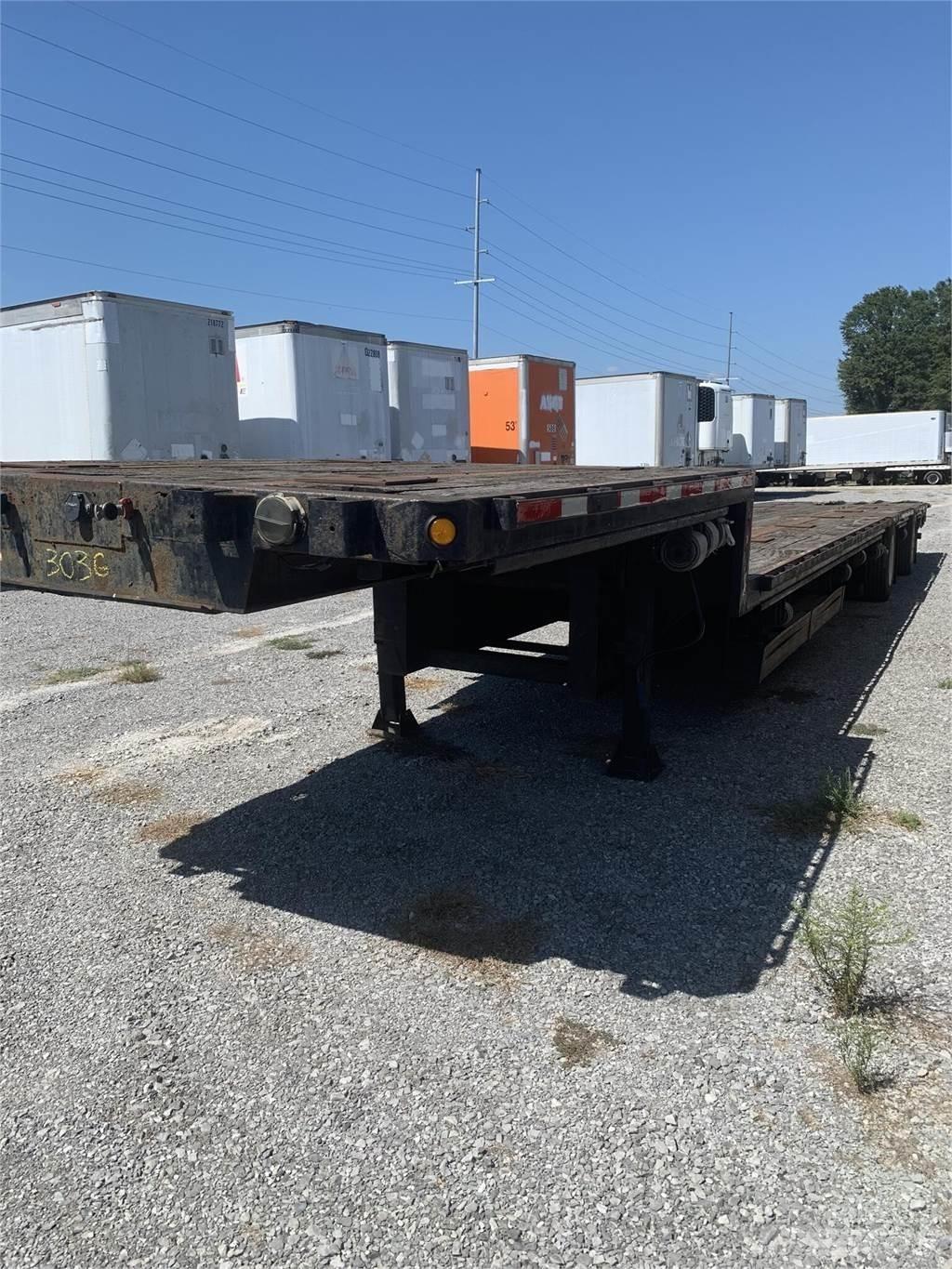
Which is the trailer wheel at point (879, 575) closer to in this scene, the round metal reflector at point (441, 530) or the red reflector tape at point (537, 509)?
the red reflector tape at point (537, 509)

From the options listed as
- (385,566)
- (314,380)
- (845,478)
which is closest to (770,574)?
(385,566)

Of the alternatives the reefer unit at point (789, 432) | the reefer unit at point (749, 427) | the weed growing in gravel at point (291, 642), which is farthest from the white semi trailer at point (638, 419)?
the weed growing in gravel at point (291, 642)

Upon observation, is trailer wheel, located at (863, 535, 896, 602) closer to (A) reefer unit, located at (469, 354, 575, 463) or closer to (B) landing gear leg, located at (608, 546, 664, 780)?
(B) landing gear leg, located at (608, 546, 664, 780)

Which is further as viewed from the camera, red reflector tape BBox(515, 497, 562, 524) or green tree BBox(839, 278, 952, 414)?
green tree BBox(839, 278, 952, 414)

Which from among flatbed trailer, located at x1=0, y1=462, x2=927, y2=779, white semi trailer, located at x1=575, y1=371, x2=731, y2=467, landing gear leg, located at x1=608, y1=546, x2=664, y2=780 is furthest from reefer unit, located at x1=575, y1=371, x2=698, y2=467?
landing gear leg, located at x1=608, y1=546, x2=664, y2=780

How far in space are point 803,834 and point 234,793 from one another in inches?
106

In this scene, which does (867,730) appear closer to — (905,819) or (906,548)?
(905,819)

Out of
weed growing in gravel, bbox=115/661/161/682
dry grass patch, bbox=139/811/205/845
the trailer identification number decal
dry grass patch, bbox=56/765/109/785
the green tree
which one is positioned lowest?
dry grass patch, bbox=139/811/205/845

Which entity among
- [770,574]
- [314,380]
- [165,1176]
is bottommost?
[165,1176]

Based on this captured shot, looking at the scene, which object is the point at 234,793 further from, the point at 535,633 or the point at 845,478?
the point at 845,478

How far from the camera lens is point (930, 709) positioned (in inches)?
248

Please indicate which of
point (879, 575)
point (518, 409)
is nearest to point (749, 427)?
point (518, 409)

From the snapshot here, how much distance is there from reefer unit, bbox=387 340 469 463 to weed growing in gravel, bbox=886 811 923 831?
1249 cm

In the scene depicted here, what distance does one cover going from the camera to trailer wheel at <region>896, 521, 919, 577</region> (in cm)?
1174
